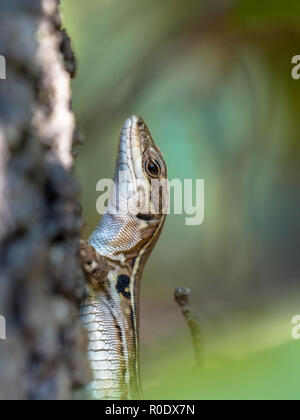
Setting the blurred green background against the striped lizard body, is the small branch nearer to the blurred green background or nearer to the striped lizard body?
the striped lizard body

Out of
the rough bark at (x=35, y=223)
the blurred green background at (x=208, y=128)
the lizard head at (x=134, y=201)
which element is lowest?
the rough bark at (x=35, y=223)

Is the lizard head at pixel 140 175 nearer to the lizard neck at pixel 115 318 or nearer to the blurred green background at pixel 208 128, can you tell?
the lizard neck at pixel 115 318

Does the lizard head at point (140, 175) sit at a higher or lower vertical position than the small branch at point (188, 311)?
higher

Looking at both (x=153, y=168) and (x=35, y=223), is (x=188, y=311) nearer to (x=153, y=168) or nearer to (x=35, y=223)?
(x=153, y=168)

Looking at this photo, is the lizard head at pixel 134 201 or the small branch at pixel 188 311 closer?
the small branch at pixel 188 311

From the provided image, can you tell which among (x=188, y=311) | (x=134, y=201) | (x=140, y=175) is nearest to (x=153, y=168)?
(x=140, y=175)

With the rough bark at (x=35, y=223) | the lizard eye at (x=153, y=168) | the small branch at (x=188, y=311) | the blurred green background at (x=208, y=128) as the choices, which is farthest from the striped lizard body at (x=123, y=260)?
the blurred green background at (x=208, y=128)

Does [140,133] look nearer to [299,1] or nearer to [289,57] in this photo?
[299,1]

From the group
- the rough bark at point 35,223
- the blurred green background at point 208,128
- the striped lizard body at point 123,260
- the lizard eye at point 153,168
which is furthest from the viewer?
the blurred green background at point 208,128
